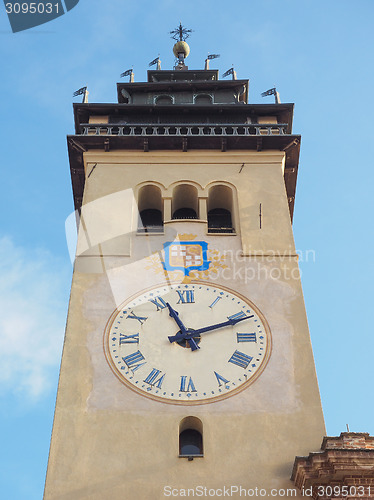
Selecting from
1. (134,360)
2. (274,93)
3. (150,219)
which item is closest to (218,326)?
(134,360)

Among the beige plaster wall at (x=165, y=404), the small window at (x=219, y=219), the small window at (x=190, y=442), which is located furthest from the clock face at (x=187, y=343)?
the small window at (x=219, y=219)

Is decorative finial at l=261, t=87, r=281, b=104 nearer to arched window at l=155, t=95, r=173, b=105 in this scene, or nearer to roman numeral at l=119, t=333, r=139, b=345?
arched window at l=155, t=95, r=173, b=105

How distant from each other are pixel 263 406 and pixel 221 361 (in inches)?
66.7

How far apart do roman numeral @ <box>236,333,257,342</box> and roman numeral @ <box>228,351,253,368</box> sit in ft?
1.49

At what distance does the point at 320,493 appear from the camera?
A: 19703 mm

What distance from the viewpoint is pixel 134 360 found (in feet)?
76.4

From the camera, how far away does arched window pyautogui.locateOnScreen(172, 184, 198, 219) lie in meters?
29.8

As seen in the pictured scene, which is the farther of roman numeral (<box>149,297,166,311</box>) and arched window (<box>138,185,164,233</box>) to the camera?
arched window (<box>138,185,164,233</box>)

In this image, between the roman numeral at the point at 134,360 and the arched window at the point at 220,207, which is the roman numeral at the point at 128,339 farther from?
the arched window at the point at 220,207

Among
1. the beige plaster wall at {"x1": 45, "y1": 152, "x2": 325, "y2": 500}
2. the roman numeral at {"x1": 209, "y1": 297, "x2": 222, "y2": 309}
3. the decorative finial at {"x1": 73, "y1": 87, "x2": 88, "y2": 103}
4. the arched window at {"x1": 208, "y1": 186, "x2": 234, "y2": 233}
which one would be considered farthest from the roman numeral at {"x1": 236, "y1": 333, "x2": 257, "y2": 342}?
the decorative finial at {"x1": 73, "y1": 87, "x2": 88, "y2": 103}

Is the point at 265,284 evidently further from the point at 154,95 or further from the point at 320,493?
the point at 154,95

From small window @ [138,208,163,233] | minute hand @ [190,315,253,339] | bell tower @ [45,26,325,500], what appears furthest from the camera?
small window @ [138,208,163,233]

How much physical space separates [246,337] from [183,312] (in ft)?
6.04

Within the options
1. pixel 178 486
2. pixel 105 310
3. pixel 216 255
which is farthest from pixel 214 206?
pixel 178 486
